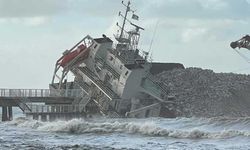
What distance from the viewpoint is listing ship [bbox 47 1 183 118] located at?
63625 millimetres

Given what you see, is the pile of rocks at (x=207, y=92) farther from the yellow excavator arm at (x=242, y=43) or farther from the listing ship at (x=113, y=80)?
the yellow excavator arm at (x=242, y=43)

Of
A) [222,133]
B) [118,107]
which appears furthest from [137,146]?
[118,107]

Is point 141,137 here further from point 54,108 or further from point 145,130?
point 54,108

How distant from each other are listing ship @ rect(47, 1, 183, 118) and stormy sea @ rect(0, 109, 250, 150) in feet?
45.9

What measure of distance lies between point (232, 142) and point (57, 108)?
1316 inches

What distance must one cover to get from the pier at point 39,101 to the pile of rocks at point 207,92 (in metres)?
12.3

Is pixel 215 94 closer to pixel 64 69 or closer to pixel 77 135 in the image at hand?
pixel 64 69

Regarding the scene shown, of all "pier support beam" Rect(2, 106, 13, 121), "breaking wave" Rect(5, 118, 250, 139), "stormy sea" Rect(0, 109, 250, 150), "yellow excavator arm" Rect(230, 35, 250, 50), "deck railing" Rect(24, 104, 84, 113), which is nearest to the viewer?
"stormy sea" Rect(0, 109, 250, 150)

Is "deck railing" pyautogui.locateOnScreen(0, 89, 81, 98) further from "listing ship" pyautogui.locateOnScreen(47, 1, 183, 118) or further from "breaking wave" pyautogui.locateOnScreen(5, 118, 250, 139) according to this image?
"breaking wave" pyautogui.locateOnScreen(5, 118, 250, 139)

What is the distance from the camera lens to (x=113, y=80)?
64.8 m

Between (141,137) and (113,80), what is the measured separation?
82.5 ft

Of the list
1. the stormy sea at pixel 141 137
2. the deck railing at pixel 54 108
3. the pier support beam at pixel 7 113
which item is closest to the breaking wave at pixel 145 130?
the stormy sea at pixel 141 137

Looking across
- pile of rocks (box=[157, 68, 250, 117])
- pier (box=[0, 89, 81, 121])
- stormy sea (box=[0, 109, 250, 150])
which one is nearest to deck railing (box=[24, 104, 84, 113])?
pier (box=[0, 89, 81, 121])

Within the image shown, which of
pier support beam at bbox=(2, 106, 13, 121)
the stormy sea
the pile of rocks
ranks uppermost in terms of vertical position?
the pile of rocks
